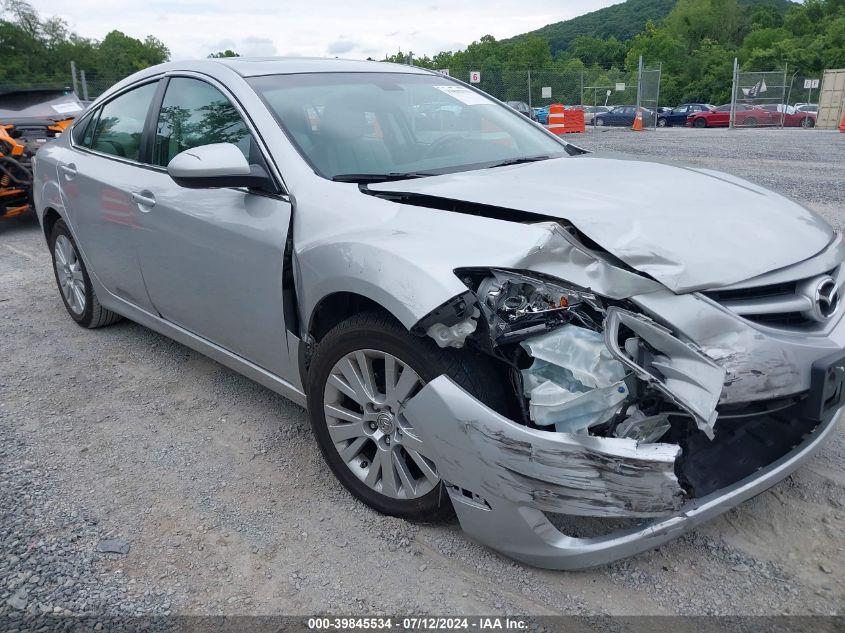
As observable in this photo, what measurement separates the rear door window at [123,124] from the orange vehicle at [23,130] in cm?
432

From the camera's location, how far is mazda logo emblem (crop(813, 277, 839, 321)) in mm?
2182

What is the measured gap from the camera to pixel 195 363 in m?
4.15

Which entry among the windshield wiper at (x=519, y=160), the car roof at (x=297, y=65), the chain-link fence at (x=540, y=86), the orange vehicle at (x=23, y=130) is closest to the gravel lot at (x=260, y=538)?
the windshield wiper at (x=519, y=160)

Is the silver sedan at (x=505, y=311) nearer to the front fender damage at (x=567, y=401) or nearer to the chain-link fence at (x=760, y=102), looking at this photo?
the front fender damage at (x=567, y=401)

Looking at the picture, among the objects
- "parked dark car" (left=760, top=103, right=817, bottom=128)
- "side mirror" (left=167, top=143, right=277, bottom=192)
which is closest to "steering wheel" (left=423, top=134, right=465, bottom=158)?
"side mirror" (left=167, top=143, right=277, bottom=192)

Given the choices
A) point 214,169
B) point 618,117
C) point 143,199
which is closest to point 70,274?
point 143,199

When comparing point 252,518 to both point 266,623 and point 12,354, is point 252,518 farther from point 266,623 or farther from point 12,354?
point 12,354

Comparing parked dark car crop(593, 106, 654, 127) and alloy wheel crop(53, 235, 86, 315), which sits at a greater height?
parked dark car crop(593, 106, 654, 127)

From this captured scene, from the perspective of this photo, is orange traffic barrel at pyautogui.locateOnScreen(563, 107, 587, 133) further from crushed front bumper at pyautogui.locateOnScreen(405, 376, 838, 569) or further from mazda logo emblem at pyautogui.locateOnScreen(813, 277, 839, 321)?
crushed front bumper at pyautogui.locateOnScreen(405, 376, 838, 569)

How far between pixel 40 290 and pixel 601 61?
9938 centimetres

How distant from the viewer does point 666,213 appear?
227 centimetres

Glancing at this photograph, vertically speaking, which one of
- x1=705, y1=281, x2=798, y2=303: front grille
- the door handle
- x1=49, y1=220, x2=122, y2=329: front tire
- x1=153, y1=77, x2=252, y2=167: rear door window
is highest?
x1=153, y1=77, x2=252, y2=167: rear door window

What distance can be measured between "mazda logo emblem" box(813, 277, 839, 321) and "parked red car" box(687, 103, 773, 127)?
28.3 meters

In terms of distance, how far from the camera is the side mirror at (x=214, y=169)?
2.64m
